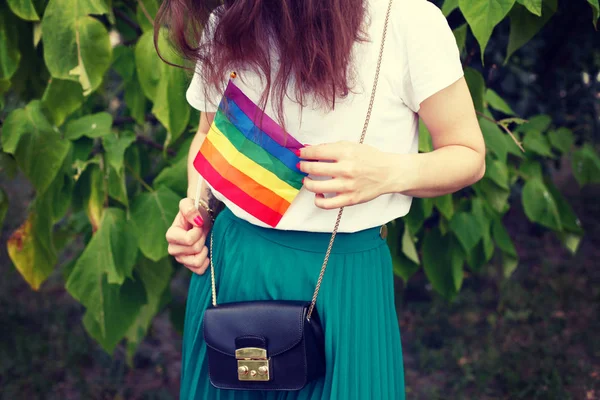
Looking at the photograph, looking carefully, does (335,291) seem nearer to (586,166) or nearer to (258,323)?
(258,323)

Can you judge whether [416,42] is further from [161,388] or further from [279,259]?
[161,388]

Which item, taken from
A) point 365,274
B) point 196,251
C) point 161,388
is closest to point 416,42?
point 365,274

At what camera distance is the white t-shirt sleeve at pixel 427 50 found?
1.15m

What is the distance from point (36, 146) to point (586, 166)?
1.96 metres

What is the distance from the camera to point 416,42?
116 centimetres

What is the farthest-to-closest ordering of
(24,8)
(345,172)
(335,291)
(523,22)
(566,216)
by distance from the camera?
(566,216) → (24,8) → (523,22) → (335,291) → (345,172)

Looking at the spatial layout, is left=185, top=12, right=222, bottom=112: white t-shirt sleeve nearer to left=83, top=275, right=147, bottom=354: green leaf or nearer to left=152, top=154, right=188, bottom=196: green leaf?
left=152, top=154, right=188, bottom=196: green leaf

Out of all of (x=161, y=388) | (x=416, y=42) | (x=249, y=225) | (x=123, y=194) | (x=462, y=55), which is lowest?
(x=161, y=388)

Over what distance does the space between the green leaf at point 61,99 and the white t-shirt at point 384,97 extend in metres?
0.69

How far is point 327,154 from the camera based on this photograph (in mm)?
1105

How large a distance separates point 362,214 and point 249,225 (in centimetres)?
25

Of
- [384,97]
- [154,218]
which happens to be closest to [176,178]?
[154,218]

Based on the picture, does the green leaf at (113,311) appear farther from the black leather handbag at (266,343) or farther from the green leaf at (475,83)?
the green leaf at (475,83)

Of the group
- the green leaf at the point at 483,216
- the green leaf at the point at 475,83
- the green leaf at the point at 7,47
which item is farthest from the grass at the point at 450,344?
the green leaf at the point at 7,47
